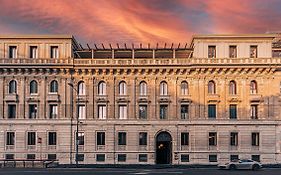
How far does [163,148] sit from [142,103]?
7.70 metres

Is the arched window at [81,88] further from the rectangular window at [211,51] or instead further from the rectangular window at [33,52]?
the rectangular window at [211,51]

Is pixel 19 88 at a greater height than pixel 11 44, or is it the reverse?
pixel 11 44

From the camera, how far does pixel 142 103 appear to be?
2990 inches

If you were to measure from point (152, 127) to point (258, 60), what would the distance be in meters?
18.7

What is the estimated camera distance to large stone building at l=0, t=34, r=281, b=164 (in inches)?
2940

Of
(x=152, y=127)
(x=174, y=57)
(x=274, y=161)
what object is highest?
(x=174, y=57)

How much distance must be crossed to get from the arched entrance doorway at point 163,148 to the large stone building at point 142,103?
168 mm

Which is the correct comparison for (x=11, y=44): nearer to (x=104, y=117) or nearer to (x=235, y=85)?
(x=104, y=117)

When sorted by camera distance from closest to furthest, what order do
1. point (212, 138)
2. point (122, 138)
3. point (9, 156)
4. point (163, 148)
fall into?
point (9, 156) < point (212, 138) < point (122, 138) < point (163, 148)

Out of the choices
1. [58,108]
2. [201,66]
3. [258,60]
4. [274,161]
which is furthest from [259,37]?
[58,108]

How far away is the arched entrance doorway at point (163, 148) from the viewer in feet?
248

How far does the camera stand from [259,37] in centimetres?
7594

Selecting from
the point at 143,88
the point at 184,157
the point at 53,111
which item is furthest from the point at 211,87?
the point at 53,111

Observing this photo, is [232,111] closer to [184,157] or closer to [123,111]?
[184,157]
